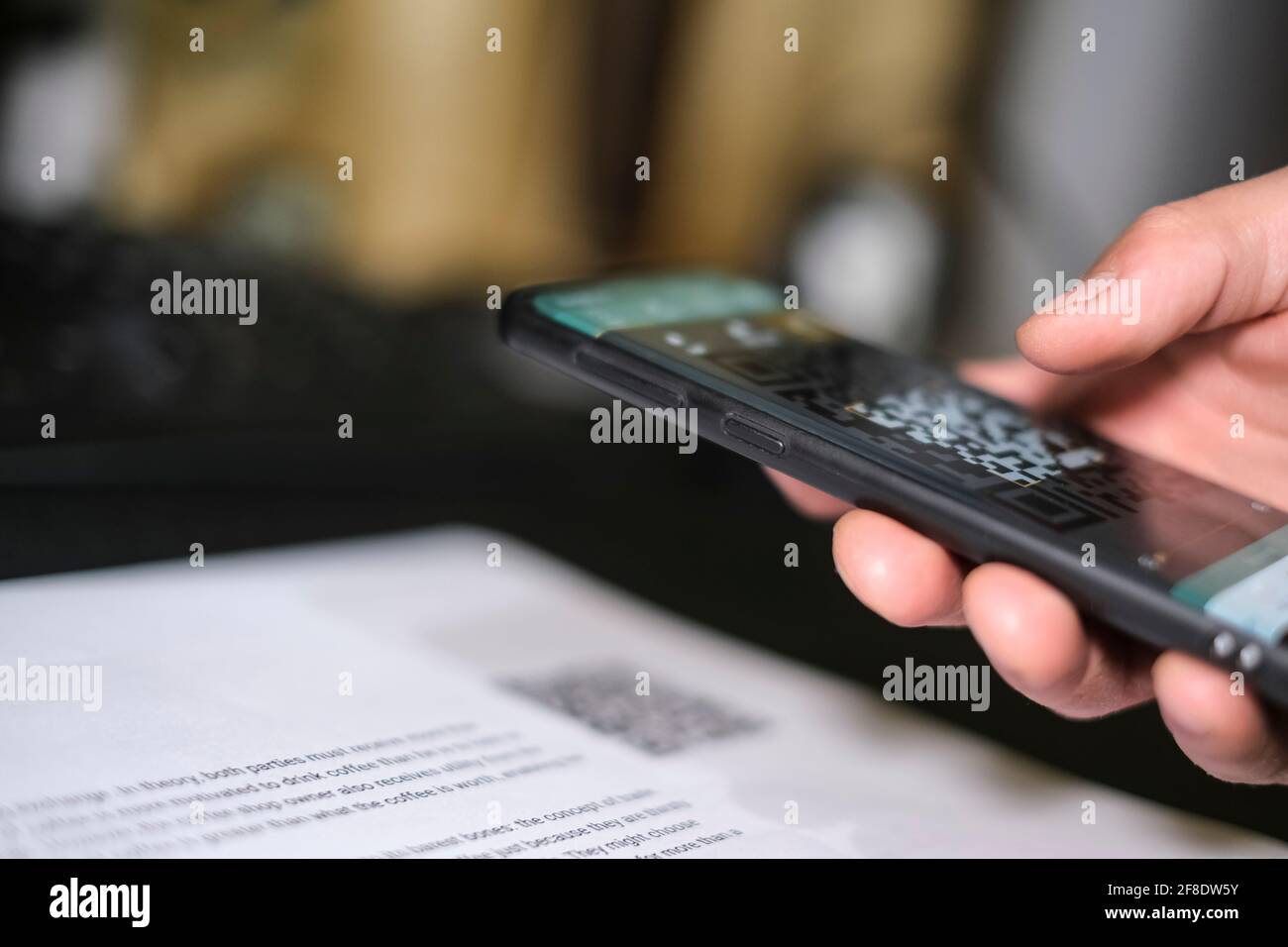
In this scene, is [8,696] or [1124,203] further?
[1124,203]

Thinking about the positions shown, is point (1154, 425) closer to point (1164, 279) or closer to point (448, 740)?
point (1164, 279)

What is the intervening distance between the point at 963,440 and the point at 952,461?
0.11ft

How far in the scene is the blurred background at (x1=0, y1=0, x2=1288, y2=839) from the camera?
447 millimetres

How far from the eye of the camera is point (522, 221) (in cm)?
86

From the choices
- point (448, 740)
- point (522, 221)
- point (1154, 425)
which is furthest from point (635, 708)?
point (522, 221)

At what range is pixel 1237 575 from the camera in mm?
322

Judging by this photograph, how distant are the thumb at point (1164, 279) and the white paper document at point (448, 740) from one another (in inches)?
5.1

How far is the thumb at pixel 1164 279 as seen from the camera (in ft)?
1.25

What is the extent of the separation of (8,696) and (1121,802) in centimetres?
31

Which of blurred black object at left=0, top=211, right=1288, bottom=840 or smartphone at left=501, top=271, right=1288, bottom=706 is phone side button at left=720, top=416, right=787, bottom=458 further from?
blurred black object at left=0, top=211, right=1288, bottom=840

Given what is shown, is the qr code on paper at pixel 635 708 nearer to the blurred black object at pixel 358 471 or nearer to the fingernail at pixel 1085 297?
the blurred black object at pixel 358 471
